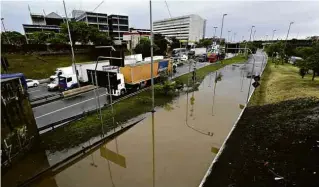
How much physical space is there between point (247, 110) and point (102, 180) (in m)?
11.3

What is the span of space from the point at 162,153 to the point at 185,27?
127 meters

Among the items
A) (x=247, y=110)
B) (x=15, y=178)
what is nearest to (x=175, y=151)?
(x=15, y=178)

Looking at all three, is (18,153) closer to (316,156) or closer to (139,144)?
(139,144)

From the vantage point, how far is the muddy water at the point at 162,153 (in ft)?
23.4

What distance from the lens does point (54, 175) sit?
24.2ft

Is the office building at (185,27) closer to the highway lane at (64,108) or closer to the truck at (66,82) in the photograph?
the truck at (66,82)

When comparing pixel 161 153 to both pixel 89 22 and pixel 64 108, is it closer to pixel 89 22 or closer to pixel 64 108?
pixel 64 108

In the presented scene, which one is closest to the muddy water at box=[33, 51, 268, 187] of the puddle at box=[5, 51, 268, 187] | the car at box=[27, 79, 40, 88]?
the puddle at box=[5, 51, 268, 187]

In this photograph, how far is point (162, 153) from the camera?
872cm

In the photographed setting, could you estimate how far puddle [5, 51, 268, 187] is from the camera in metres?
7.14

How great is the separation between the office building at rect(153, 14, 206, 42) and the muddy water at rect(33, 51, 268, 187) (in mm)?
110865

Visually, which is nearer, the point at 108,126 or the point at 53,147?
the point at 53,147

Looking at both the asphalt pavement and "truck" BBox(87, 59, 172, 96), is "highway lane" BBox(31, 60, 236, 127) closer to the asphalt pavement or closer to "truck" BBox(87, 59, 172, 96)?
the asphalt pavement

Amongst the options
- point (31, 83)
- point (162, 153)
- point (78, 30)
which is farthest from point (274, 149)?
point (78, 30)
